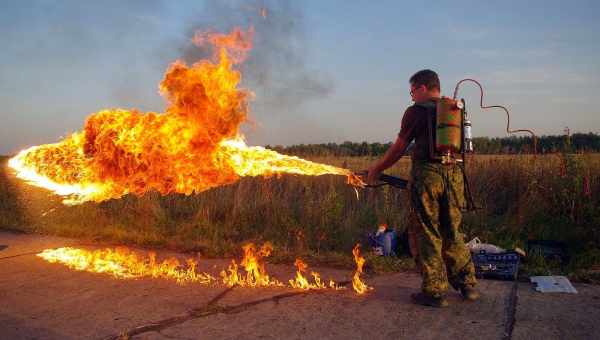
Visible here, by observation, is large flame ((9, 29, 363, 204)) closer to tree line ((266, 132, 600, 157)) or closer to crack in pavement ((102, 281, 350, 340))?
crack in pavement ((102, 281, 350, 340))

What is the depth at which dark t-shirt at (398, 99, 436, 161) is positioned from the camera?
461 centimetres

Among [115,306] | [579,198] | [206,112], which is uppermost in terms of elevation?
[206,112]

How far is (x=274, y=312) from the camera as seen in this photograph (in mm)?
4586

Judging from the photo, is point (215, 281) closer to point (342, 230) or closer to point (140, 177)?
point (140, 177)

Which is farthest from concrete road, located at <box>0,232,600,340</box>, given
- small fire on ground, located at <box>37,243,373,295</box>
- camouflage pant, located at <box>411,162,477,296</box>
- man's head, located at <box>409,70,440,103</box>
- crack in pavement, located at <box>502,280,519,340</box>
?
man's head, located at <box>409,70,440,103</box>

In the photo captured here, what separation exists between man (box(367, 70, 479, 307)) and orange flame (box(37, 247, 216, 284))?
250cm

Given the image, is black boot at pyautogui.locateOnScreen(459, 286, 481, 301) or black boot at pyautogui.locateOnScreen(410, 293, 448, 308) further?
black boot at pyautogui.locateOnScreen(459, 286, 481, 301)

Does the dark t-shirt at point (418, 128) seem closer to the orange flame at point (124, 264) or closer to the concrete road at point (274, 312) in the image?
the concrete road at point (274, 312)

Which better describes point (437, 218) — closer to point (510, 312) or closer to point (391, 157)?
point (391, 157)

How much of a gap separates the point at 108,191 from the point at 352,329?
11.7 feet

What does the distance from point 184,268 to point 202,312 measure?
1.84 meters

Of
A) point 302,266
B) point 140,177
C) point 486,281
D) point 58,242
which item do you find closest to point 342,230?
point 302,266

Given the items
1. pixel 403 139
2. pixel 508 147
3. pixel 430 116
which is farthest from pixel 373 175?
pixel 508 147

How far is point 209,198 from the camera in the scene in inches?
420
